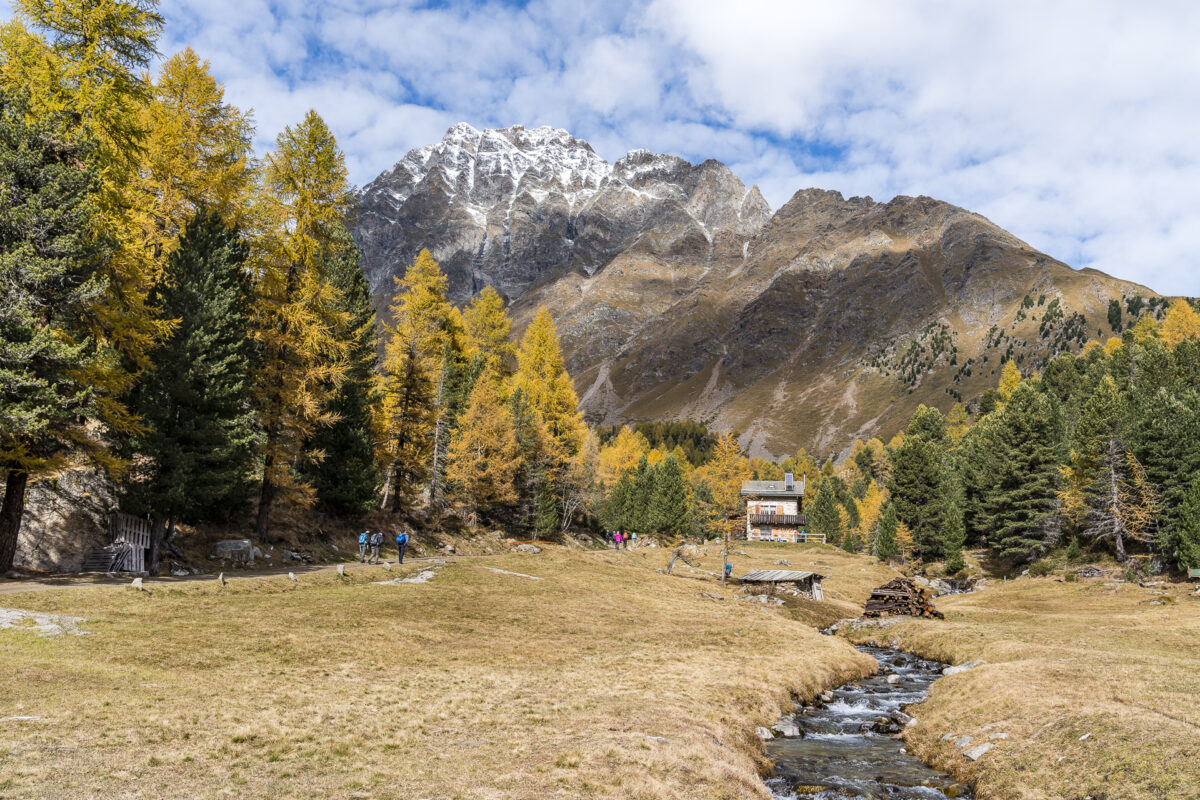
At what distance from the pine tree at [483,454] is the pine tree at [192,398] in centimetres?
2235

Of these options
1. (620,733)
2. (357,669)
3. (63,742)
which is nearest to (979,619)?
(620,733)

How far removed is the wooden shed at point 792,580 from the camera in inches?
2024

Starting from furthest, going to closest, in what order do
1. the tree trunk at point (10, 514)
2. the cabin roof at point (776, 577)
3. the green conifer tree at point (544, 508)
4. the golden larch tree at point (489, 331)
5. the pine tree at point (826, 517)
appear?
the pine tree at point (826, 517) → the golden larch tree at point (489, 331) → the green conifer tree at point (544, 508) → the cabin roof at point (776, 577) → the tree trunk at point (10, 514)

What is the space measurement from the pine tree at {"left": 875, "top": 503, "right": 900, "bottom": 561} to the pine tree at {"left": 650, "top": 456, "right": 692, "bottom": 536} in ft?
84.7

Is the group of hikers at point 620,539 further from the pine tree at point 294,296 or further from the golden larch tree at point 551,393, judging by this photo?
the pine tree at point 294,296

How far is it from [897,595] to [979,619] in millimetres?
5613

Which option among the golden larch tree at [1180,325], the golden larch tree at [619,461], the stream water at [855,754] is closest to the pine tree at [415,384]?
the stream water at [855,754]

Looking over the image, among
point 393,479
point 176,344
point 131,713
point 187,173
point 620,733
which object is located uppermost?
point 187,173

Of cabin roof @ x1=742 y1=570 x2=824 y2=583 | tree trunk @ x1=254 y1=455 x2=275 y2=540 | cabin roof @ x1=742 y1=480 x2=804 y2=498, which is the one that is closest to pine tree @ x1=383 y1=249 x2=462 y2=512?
tree trunk @ x1=254 y1=455 x2=275 y2=540

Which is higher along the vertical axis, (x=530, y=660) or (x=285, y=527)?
→ (x=285, y=527)

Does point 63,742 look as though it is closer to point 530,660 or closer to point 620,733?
point 620,733

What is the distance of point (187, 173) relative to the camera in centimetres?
3044

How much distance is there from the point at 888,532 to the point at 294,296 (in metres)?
73.6

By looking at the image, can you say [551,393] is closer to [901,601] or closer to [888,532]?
[901,601]
